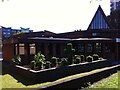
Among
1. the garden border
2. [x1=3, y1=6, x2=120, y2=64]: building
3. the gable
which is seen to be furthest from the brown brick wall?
the gable

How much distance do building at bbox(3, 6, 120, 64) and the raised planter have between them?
3.54 meters

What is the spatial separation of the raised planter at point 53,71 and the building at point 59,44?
354 centimetres

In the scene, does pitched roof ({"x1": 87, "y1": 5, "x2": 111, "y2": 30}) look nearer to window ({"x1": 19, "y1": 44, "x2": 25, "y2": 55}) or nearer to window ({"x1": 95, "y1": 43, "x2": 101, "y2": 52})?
window ({"x1": 95, "y1": 43, "x2": 101, "y2": 52})

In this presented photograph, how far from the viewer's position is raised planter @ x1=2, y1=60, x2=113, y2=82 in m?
15.1

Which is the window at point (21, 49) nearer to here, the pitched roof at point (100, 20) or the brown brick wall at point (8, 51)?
the brown brick wall at point (8, 51)

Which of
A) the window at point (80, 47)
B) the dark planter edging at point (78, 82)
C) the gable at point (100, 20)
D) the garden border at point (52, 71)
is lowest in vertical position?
the garden border at point (52, 71)

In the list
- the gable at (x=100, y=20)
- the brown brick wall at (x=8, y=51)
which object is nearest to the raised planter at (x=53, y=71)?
the brown brick wall at (x=8, y=51)

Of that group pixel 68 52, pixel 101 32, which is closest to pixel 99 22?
pixel 101 32

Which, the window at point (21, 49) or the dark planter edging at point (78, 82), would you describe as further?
the window at point (21, 49)

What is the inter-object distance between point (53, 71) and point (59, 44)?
1187 cm

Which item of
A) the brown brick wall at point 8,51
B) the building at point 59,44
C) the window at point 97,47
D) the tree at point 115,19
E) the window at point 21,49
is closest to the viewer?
the building at point 59,44

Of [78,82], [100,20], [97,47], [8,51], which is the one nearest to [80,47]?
[97,47]

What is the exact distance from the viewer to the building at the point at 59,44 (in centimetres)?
2398

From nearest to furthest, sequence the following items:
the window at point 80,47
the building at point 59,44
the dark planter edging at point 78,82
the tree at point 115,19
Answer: the dark planter edging at point 78,82, the building at point 59,44, the window at point 80,47, the tree at point 115,19
